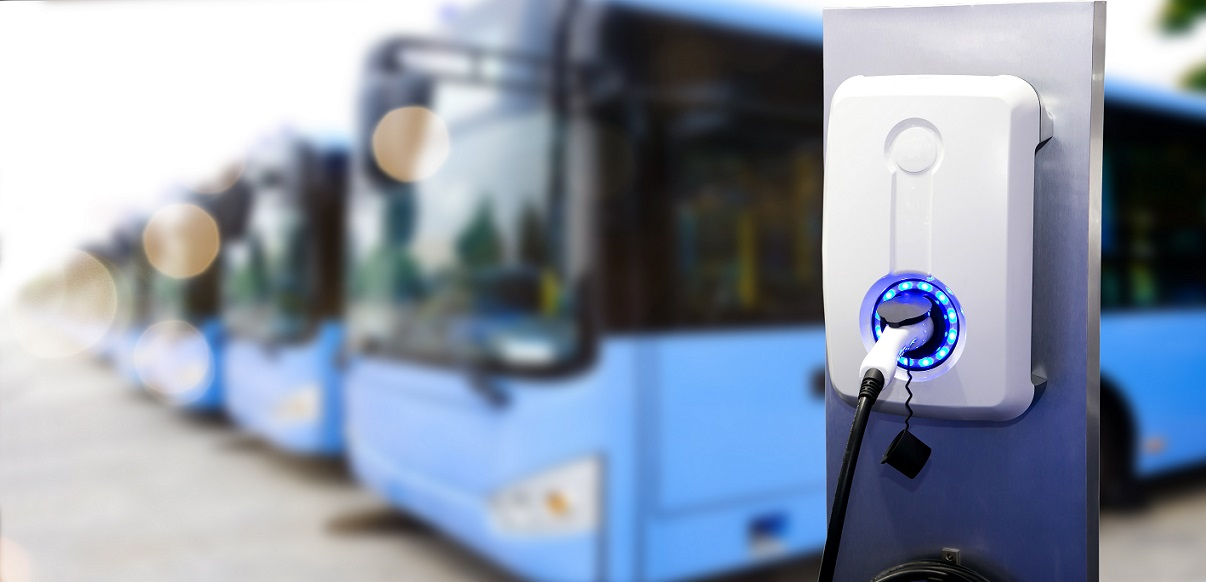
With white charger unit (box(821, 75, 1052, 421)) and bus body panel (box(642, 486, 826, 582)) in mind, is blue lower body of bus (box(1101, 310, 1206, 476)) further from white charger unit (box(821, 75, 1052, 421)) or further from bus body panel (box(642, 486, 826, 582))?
white charger unit (box(821, 75, 1052, 421))

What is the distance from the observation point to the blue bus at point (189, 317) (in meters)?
3.95

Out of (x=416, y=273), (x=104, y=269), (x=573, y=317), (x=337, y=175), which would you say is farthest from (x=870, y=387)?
(x=104, y=269)

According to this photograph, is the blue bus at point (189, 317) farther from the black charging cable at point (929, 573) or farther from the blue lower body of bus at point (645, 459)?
the black charging cable at point (929, 573)

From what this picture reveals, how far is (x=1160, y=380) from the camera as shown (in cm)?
318

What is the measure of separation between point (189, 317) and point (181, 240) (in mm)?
540

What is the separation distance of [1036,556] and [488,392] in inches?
63.4

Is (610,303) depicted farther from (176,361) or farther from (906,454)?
(176,361)

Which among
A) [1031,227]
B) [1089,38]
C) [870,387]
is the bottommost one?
[870,387]

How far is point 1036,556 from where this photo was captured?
2.22 ft

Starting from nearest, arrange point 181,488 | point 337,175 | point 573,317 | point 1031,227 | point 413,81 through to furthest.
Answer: point 1031,227 → point 573,317 → point 413,81 → point 337,175 → point 181,488

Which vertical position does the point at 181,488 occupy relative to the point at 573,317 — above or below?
below

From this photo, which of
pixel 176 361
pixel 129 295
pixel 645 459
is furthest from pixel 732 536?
pixel 129 295

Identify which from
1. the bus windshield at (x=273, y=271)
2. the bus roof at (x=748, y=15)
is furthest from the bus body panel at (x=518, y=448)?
the bus windshield at (x=273, y=271)

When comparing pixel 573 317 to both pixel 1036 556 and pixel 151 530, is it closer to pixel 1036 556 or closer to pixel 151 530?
pixel 1036 556
